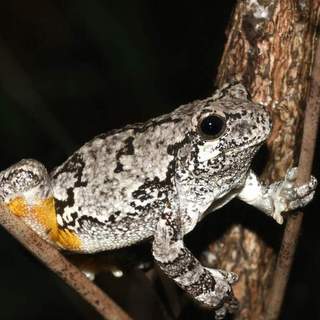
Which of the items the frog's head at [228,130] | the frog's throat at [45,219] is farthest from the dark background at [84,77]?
the frog's head at [228,130]

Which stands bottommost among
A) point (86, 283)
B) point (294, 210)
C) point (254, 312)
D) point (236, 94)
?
point (254, 312)

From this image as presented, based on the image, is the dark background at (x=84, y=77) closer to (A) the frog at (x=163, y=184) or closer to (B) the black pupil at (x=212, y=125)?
(A) the frog at (x=163, y=184)

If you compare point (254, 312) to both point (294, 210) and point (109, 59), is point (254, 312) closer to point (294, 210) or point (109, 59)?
point (294, 210)

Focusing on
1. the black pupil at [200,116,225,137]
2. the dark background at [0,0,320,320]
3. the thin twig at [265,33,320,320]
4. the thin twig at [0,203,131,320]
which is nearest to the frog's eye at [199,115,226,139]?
the black pupil at [200,116,225,137]

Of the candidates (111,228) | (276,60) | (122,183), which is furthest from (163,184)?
(276,60)

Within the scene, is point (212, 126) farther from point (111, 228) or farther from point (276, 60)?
point (111, 228)

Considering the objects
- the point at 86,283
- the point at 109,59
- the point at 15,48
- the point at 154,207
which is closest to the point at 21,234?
the point at 86,283
